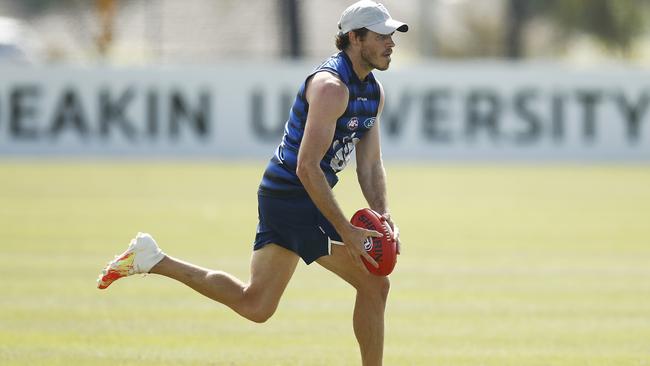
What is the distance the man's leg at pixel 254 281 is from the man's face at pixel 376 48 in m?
1.33

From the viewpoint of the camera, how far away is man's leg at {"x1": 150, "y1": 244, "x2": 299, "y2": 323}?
9.02 m

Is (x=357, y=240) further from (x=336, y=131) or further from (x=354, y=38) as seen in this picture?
(x=354, y=38)

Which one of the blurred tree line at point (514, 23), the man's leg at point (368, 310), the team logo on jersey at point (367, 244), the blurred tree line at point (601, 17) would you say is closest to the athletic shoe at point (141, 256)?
the man's leg at point (368, 310)

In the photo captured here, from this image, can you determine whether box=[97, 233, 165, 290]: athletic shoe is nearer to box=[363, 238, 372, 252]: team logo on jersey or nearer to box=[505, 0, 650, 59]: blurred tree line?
box=[363, 238, 372, 252]: team logo on jersey

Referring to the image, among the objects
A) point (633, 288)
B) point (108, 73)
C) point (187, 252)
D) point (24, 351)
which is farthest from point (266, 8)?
point (24, 351)

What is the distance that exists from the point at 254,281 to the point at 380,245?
1.00 metres

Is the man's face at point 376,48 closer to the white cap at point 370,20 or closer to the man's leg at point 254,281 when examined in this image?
the white cap at point 370,20

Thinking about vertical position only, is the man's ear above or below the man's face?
above

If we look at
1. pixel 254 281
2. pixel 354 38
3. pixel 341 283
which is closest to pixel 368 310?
pixel 254 281

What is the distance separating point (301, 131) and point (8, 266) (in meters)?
7.12

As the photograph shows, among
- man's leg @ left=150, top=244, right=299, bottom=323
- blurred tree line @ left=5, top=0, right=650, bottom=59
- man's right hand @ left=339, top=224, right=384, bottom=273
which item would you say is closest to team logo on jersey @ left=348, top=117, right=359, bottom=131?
man's right hand @ left=339, top=224, right=384, bottom=273

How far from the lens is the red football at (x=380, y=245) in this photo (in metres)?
8.50

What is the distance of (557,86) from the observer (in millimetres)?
33062

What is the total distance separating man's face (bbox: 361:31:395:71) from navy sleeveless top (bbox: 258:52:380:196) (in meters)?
0.14
